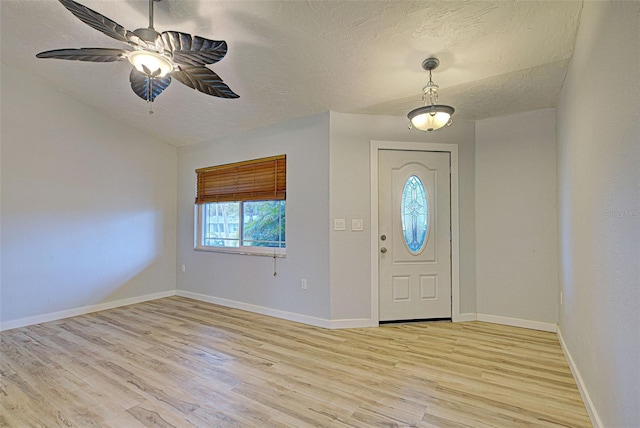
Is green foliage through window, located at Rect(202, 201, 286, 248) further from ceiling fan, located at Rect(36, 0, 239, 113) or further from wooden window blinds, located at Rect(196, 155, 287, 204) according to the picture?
ceiling fan, located at Rect(36, 0, 239, 113)

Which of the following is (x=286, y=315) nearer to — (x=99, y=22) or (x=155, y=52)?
(x=155, y=52)

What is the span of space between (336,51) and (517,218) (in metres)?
2.57

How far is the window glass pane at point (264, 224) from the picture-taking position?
12.8ft

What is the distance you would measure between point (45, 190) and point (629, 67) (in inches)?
→ 199

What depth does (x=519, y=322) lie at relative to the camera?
3316mm

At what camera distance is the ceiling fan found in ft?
5.63

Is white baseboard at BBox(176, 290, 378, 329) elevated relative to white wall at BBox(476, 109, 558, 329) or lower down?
lower down

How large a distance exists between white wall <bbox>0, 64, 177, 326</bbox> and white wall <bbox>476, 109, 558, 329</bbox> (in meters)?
4.39

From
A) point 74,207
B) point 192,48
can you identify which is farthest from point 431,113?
point 74,207

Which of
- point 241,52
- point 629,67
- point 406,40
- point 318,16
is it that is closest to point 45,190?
point 241,52

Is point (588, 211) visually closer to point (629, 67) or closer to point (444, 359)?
point (629, 67)

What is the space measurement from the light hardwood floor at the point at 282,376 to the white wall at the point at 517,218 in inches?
13.5

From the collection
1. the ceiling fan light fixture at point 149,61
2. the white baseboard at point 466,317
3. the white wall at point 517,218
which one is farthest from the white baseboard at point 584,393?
the ceiling fan light fixture at point 149,61

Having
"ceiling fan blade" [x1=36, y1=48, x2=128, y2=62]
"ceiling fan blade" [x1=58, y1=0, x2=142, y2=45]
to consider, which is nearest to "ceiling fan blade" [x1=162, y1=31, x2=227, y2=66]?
"ceiling fan blade" [x1=58, y1=0, x2=142, y2=45]
